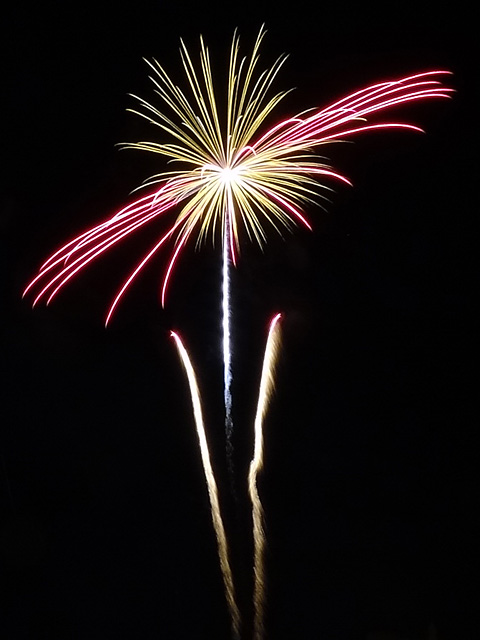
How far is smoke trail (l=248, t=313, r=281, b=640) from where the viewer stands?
3.83 m

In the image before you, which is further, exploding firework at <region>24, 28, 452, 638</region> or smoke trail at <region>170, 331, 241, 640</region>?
smoke trail at <region>170, 331, 241, 640</region>

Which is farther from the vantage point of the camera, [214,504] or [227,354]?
[214,504]

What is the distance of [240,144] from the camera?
3303 millimetres

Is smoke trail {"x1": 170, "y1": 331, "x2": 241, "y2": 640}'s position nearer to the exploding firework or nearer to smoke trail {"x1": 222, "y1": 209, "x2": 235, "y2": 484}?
the exploding firework

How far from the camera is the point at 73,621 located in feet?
14.4

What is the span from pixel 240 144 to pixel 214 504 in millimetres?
1692

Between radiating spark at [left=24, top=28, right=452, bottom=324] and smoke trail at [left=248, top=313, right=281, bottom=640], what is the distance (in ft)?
1.50

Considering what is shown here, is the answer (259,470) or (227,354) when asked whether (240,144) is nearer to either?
(227,354)

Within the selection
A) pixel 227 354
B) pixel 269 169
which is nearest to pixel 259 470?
pixel 227 354

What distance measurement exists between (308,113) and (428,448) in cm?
158

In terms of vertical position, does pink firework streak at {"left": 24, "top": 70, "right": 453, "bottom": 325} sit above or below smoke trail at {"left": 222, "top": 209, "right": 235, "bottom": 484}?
above

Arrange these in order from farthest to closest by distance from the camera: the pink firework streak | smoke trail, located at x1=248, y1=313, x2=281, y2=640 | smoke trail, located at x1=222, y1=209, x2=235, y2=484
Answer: smoke trail, located at x1=248, y1=313, x2=281, y2=640 → smoke trail, located at x1=222, y1=209, x2=235, y2=484 → the pink firework streak

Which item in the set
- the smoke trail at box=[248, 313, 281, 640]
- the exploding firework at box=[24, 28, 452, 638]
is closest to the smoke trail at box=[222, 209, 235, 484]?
the exploding firework at box=[24, 28, 452, 638]

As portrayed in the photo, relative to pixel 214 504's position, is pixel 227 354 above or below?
above
